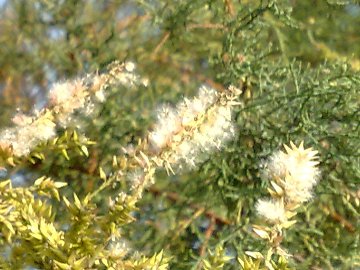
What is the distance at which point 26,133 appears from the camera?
Result: 0.78 metres

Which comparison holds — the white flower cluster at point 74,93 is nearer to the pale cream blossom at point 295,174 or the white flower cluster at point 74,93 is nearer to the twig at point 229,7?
the pale cream blossom at point 295,174

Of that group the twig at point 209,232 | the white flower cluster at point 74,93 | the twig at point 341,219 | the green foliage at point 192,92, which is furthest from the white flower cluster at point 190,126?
the twig at point 341,219

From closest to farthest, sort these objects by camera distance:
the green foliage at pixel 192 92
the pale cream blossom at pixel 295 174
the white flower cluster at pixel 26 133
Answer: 1. the pale cream blossom at pixel 295 174
2. the white flower cluster at pixel 26 133
3. the green foliage at pixel 192 92

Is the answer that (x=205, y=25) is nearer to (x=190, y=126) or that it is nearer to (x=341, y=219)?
(x=341, y=219)

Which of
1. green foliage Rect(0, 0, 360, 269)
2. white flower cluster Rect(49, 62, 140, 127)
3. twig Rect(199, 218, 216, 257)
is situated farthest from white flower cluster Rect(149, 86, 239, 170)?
twig Rect(199, 218, 216, 257)

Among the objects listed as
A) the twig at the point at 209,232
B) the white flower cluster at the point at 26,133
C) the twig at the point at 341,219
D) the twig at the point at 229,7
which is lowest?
the twig at the point at 341,219

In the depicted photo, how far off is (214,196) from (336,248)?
0.20m

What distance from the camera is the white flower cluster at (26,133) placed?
77cm

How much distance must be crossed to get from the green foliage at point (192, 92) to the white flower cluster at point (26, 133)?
229mm

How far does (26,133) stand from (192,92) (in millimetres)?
699

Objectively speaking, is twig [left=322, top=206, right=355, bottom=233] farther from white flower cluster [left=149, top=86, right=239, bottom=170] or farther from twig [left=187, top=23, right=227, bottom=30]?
white flower cluster [left=149, top=86, right=239, bottom=170]

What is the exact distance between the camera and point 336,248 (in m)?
1.33

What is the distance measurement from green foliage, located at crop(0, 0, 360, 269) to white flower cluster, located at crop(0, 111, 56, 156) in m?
0.23

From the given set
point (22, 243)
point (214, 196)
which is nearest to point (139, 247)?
point (214, 196)
